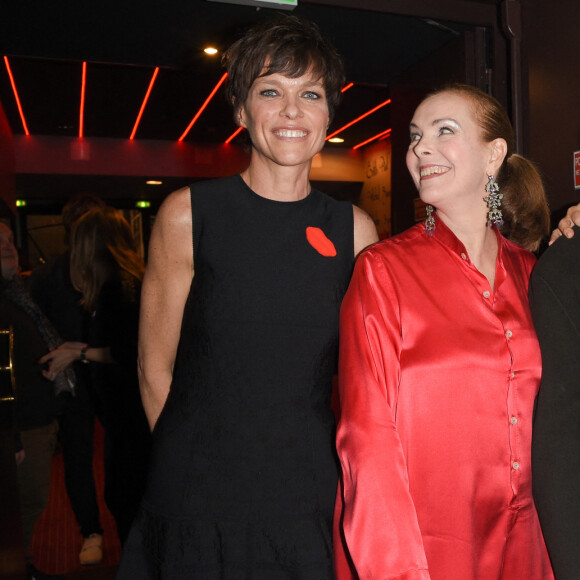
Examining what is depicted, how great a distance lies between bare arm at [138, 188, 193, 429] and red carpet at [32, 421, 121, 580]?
193cm

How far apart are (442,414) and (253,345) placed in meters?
0.42

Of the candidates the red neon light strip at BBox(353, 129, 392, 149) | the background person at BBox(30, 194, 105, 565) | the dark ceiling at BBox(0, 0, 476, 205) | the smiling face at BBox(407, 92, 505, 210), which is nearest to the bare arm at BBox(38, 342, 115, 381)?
the background person at BBox(30, 194, 105, 565)

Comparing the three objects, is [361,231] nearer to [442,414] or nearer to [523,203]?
[523,203]

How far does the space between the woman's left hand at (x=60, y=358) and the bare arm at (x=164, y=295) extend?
1.34 m

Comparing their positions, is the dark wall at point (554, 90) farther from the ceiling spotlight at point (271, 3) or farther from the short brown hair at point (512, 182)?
the ceiling spotlight at point (271, 3)

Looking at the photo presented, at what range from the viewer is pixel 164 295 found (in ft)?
4.73

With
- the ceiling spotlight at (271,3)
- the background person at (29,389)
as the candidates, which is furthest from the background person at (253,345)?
the background person at (29,389)

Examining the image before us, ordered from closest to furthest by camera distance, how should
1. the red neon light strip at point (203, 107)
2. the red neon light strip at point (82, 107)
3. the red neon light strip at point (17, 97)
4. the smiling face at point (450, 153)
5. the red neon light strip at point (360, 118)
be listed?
the smiling face at point (450, 153) → the red neon light strip at point (17, 97) → the red neon light strip at point (82, 107) → the red neon light strip at point (203, 107) → the red neon light strip at point (360, 118)

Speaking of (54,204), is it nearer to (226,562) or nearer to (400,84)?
(400,84)

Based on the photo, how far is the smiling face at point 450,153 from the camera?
52.4 inches

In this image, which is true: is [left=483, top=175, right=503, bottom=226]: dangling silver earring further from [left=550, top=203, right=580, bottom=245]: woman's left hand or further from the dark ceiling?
the dark ceiling

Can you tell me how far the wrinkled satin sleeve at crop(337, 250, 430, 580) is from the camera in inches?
43.0

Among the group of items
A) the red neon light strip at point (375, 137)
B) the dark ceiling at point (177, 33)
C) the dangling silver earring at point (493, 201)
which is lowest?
the dangling silver earring at point (493, 201)

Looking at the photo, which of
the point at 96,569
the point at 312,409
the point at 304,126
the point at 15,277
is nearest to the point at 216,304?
the point at 312,409
